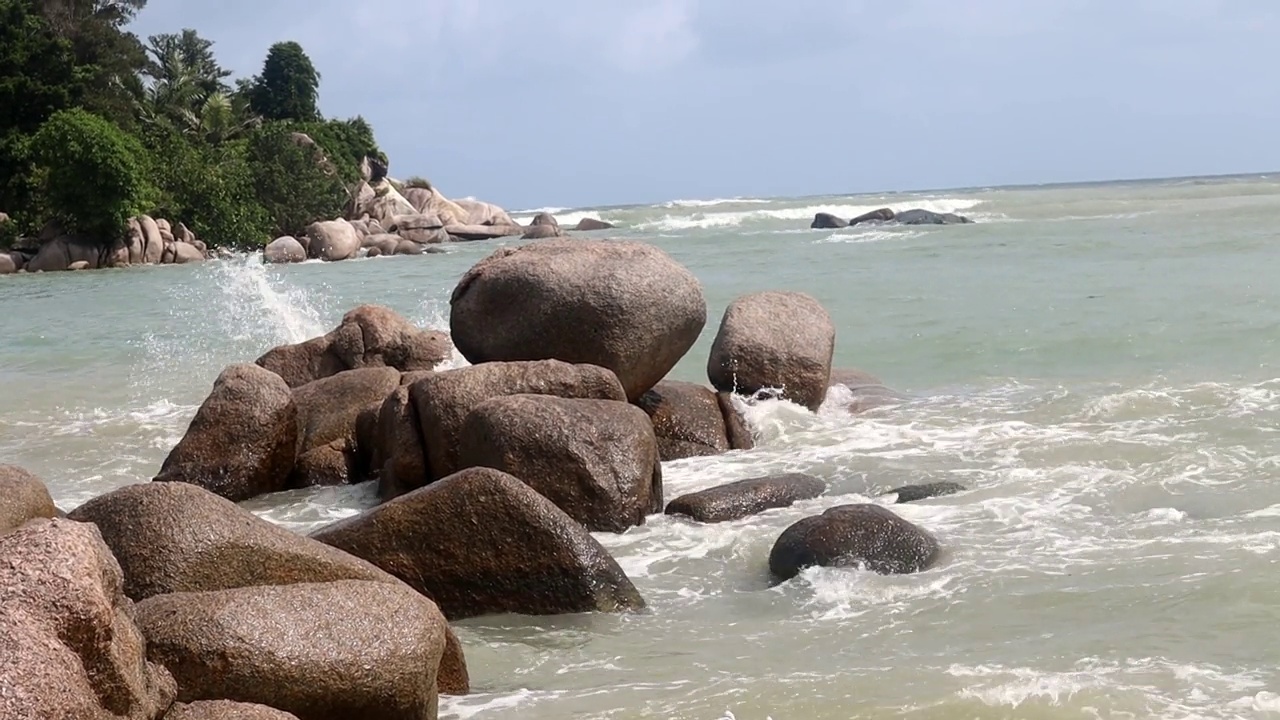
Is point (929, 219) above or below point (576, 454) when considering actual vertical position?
below

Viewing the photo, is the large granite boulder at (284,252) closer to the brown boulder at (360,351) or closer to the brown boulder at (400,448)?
the brown boulder at (360,351)

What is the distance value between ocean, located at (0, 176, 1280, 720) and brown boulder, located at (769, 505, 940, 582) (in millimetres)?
132

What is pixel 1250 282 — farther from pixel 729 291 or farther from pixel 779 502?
pixel 779 502

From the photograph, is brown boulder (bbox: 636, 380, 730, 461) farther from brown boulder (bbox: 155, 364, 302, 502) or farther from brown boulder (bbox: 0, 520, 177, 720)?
brown boulder (bbox: 0, 520, 177, 720)

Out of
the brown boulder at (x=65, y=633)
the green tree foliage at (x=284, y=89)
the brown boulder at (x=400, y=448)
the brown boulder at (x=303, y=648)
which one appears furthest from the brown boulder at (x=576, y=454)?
the green tree foliage at (x=284, y=89)

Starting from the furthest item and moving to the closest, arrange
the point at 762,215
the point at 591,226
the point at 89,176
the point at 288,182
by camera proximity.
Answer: the point at 762,215
the point at 591,226
the point at 288,182
the point at 89,176

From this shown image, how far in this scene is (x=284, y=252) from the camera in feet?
143

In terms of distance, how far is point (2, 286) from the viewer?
113 feet

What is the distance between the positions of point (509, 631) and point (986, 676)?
7.16ft

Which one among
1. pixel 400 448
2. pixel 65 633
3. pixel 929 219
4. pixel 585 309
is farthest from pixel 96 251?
pixel 65 633

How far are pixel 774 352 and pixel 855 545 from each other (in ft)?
14.6

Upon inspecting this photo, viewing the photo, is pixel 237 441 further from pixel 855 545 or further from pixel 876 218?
pixel 876 218

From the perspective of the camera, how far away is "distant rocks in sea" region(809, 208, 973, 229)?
157ft

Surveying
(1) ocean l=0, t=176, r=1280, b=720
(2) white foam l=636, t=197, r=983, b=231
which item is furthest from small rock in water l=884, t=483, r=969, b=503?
(2) white foam l=636, t=197, r=983, b=231
